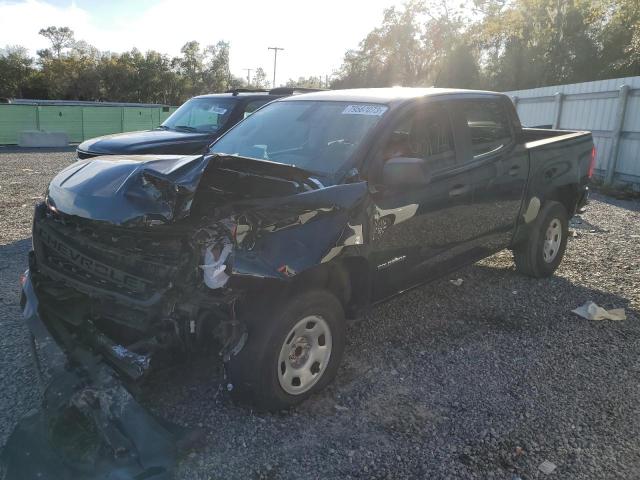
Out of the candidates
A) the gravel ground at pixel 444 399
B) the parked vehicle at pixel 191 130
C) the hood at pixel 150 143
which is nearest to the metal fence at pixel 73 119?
the parked vehicle at pixel 191 130

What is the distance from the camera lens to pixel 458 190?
13.9 ft

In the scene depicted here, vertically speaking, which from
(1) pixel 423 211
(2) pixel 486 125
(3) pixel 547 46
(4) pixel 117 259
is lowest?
(4) pixel 117 259

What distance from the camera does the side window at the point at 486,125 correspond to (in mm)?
4559

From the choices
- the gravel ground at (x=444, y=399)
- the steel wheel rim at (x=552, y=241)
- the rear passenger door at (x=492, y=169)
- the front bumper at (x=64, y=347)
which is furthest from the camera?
the steel wheel rim at (x=552, y=241)

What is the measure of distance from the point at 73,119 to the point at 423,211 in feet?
68.4

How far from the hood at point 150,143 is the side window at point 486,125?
12.6 ft

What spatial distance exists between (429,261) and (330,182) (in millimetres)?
1215

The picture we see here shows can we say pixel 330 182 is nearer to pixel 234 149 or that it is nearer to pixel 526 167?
pixel 234 149

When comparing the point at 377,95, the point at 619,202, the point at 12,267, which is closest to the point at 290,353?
the point at 377,95

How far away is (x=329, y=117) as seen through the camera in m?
4.06

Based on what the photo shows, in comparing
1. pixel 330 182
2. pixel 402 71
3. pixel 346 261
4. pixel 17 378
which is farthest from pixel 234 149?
pixel 402 71

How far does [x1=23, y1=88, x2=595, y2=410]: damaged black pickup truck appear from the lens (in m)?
2.80

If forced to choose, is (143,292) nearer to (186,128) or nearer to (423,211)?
(423,211)

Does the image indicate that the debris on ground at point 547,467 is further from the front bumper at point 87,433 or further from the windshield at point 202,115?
the windshield at point 202,115
